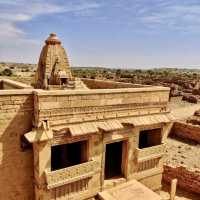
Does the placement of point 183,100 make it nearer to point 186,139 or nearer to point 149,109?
point 186,139

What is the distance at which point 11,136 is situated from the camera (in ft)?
20.8

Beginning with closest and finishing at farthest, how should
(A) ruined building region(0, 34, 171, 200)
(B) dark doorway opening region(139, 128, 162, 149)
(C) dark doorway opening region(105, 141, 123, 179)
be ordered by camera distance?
1. (A) ruined building region(0, 34, 171, 200)
2. (C) dark doorway opening region(105, 141, 123, 179)
3. (B) dark doorway opening region(139, 128, 162, 149)

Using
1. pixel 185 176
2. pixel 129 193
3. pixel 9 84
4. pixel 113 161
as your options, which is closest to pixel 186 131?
pixel 185 176

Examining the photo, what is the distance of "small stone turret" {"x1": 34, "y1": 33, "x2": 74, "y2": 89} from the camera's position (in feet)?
35.5

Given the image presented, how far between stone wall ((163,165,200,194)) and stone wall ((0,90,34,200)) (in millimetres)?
6394

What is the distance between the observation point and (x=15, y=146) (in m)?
6.47

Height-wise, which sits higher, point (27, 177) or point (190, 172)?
point (27, 177)

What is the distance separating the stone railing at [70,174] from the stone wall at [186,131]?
10.3 m

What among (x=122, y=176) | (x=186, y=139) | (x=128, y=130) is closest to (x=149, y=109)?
(x=128, y=130)

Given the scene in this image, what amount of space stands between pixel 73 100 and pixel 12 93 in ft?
5.29

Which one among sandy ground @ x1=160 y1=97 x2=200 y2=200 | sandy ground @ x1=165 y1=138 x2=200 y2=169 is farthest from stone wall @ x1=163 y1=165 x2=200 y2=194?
sandy ground @ x1=165 y1=138 x2=200 y2=169

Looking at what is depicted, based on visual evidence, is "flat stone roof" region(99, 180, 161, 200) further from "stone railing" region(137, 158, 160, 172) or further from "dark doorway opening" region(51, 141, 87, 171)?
"dark doorway opening" region(51, 141, 87, 171)

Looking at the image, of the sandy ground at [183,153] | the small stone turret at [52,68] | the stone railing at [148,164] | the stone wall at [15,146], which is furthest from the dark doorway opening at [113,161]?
the sandy ground at [183,153]

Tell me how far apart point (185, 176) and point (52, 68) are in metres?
7.40
